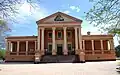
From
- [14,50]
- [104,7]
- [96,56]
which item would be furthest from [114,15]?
[14,50]

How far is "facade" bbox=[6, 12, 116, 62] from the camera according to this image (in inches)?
1575

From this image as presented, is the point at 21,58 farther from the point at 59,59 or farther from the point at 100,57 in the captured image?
the point at 100,57

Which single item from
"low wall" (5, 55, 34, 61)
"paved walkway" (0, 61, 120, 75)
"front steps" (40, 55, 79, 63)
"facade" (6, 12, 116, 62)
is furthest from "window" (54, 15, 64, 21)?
"paved walkway" (0, 61, 120, 75)

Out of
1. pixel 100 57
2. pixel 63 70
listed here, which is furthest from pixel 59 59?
pixel 63 70

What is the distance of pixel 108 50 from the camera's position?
40938 mm

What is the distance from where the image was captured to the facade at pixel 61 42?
4000cm

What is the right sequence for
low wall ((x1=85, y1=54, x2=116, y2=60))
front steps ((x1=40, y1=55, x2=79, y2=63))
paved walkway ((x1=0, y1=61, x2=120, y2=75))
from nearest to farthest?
paved walkway ((x1=0, y1=61, x2=120, y2=75)), front steps ((x1=40, y1=55, x2=79, y2=63)), low wall ((x1=85, y1=54, x2=116, y2=60))

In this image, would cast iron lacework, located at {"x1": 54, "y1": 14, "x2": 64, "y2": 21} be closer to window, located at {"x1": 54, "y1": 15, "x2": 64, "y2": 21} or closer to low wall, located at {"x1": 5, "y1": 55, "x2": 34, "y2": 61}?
window, located at {"x1": 54, "y1": 15, "x2": 64, "y2": 21}

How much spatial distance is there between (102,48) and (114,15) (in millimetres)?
32822

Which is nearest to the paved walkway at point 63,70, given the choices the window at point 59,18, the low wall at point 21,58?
the low wall at point 21,58

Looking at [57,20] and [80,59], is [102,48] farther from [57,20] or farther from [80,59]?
[57,20]

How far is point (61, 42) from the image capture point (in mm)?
42406

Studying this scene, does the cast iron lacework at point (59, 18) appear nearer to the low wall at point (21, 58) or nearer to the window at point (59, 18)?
the window at point (59, 18)

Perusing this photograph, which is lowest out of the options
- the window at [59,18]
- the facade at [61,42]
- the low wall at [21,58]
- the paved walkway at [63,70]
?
the low wall at [21,58]
